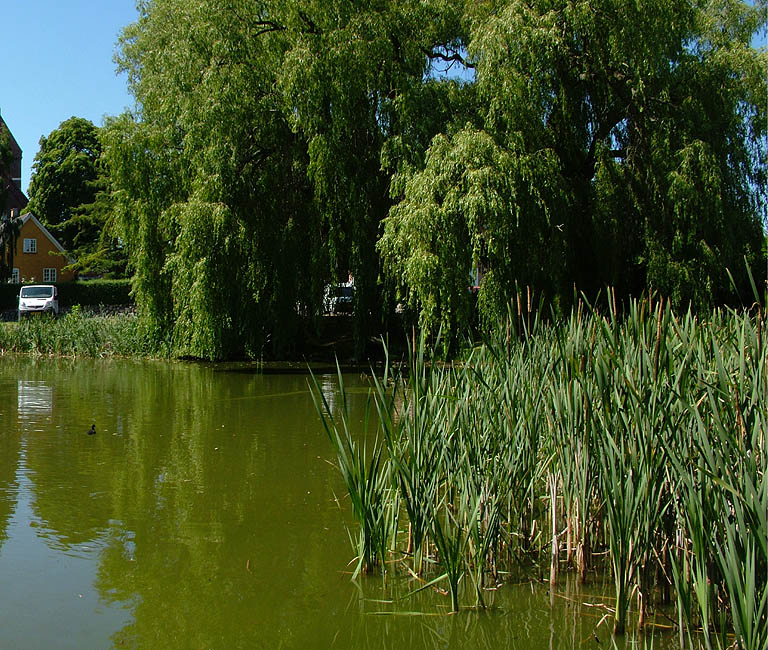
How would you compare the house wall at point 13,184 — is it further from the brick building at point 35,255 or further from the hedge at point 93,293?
the hedge at point 93,293

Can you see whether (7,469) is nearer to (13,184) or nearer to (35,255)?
(35,255)

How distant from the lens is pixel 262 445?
8.16 metres

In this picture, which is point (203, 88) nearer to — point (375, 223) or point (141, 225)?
point (141, 225)

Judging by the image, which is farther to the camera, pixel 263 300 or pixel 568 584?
pixel 263 300

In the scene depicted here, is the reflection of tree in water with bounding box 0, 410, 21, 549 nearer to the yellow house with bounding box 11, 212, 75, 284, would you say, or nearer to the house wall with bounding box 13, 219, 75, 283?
the yellow house with bounding box 11, 212, 75, 284

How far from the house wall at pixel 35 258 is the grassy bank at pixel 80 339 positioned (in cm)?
2690

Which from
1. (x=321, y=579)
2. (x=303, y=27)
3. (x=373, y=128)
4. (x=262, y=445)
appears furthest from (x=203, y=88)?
(x=321, y=579)

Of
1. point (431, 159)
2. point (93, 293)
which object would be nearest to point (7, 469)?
point (431, 159)

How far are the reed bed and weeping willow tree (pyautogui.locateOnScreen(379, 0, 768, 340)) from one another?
7.12 meters

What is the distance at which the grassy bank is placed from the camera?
56.9ft

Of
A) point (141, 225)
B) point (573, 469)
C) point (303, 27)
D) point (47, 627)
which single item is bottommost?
point (47, 627)

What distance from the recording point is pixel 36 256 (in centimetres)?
4431

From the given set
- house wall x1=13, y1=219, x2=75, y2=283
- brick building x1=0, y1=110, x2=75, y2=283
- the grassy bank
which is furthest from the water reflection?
house wall x1=13, y1=219, x2=75, y2=283

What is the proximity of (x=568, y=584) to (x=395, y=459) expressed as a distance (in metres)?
1.07
